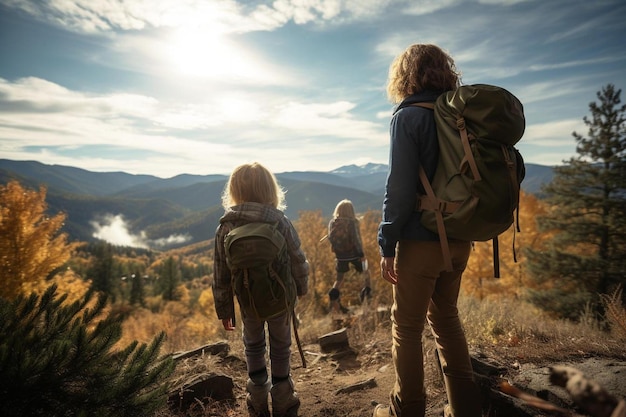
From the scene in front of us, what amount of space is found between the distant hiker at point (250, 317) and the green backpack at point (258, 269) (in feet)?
0.56

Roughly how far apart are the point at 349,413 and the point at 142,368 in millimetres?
1712

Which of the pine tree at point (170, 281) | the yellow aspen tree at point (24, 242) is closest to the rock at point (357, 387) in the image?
the yellow aspen tree at point (24, 242)

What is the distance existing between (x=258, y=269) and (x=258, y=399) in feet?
3.66

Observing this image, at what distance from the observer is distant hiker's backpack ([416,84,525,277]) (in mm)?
1798

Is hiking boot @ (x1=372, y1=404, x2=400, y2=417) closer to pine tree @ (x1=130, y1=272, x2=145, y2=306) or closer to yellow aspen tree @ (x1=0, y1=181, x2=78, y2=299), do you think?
yellow aspen tree @ (x1=0, y1=181, x2=78, y2=299)

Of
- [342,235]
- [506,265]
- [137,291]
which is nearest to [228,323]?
[342,235]

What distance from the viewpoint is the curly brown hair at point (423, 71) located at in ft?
7.15

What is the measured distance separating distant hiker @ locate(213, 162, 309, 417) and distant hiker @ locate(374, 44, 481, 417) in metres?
0.85

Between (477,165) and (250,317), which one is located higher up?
(477,165)

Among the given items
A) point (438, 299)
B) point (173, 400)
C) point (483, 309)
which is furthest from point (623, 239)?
point (173, 400)

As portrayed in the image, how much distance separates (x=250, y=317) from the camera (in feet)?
8.64

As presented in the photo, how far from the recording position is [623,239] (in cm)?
1419

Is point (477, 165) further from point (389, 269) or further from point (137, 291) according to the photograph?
point (137, 291)

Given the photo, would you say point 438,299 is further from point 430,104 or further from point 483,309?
point 483,309
